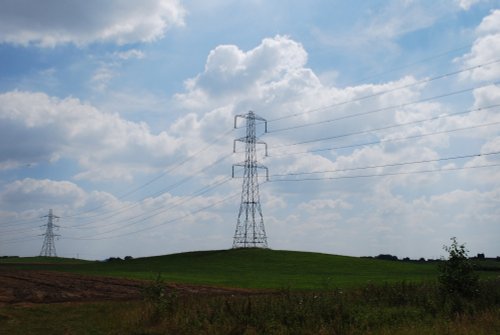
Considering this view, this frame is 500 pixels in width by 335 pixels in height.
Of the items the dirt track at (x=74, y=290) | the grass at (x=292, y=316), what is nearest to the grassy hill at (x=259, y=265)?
the dirt track at (x=74, y=290)

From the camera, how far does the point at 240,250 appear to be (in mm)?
106750

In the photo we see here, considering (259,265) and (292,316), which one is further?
(259,265)

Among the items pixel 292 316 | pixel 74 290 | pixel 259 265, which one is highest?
pixel 259 265

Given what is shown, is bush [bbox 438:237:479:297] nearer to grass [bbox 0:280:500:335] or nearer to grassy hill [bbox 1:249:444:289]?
grass [bbox 0:280:500:335]

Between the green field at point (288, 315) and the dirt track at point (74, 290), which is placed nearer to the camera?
the green field at point (288, 315)

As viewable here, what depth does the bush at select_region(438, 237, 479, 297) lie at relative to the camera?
2641 centimetres

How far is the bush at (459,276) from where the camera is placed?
86.6ft

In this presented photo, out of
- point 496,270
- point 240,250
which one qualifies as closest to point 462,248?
point 496,270

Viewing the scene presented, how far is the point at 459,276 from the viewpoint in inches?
1043

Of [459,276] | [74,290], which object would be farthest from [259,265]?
[459,276]

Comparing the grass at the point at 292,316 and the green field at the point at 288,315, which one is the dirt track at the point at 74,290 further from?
the grass at the point at 292,316

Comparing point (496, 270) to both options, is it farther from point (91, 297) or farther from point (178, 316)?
point (178, 316)

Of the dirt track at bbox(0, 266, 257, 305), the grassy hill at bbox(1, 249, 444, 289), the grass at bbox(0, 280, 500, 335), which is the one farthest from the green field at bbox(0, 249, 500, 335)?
the grassy hill at bbox(1, 249, 444, 289)

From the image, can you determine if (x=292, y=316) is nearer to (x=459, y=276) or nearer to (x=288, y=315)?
(x=288, y=315)
